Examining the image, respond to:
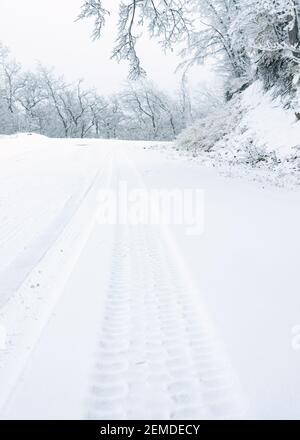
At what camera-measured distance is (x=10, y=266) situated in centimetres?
457

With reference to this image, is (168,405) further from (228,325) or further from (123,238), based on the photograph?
(123,238)

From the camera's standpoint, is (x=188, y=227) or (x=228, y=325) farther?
(x=188, y=227)

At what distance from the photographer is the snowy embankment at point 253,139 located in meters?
11.2

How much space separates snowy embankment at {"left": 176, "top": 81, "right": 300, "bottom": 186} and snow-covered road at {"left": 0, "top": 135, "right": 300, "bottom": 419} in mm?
5034

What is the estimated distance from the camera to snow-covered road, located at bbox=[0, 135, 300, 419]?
2.32 m

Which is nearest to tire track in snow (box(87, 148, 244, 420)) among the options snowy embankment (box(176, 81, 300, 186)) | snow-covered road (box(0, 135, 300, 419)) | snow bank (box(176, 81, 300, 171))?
snow-covered road (box(0, 135, 300, 419))

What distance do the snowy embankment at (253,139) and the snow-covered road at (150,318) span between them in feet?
16.5

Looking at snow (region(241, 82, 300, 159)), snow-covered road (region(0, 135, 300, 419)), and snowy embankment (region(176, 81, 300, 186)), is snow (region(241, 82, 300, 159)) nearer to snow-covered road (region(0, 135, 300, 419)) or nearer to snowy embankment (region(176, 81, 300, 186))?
snowy embankment (region(176, 81, 300, 186))

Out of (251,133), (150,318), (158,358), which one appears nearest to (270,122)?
(251,133)

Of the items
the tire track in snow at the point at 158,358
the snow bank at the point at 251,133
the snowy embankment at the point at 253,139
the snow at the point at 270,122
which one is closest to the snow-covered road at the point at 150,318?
the tire track in snow at the point at 158,358

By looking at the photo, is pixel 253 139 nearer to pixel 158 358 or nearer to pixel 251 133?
pixel 251 133

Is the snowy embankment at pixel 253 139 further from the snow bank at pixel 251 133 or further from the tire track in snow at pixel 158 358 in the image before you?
the tire track in snow at pixel 158 358

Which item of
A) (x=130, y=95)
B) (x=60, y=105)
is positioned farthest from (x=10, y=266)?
(x=60, y=105)
